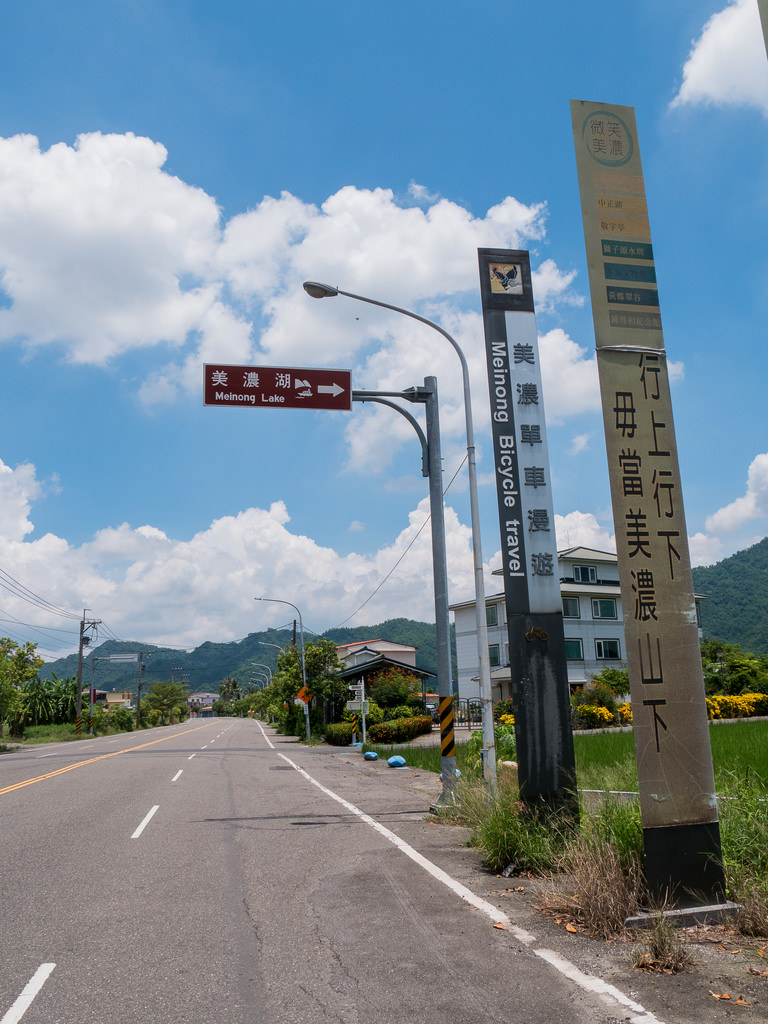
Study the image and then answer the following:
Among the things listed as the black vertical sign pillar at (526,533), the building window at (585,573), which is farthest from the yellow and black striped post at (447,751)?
the building window at (585,573)

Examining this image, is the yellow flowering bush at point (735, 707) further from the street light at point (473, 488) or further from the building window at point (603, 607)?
the street light at point (473, 488)

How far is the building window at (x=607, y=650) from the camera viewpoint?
46906 mm

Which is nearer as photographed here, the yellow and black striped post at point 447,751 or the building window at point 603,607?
the yellow and black striped post at point 447,751

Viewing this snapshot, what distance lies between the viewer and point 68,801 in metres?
13.1

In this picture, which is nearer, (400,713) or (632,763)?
(632,763)

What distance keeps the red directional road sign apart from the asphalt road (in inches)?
258

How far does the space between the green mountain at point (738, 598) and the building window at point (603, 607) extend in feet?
55.3

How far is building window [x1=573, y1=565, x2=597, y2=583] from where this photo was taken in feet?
157

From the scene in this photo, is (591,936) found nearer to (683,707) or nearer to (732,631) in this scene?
(683,707)

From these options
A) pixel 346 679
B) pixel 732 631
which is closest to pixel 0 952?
pixel 346 679

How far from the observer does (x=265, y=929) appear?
18.2ft

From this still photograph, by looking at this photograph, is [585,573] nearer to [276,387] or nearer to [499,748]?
[499,748]

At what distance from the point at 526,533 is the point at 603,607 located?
40895 millimetres

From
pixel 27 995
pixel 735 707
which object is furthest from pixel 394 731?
pixel 27 995
